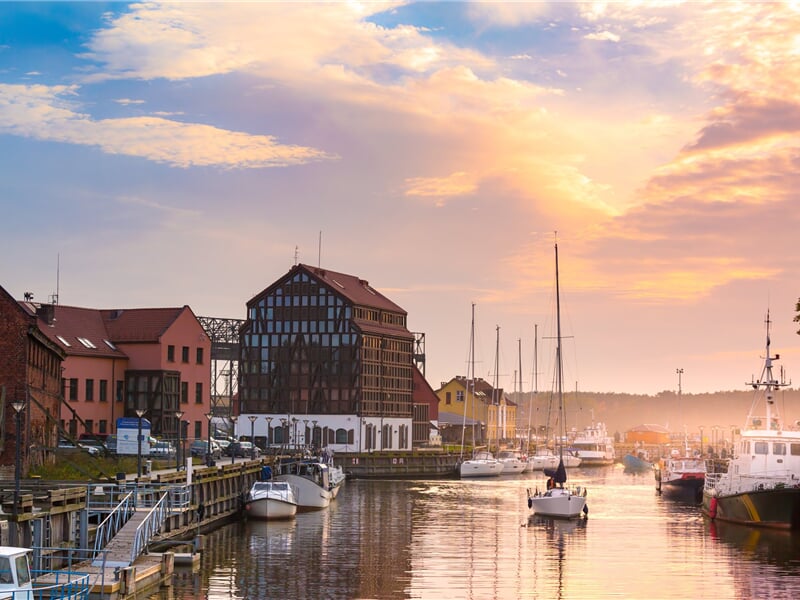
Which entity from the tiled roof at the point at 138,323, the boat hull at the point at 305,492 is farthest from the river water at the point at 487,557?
the tiled roof at the point at 138,323

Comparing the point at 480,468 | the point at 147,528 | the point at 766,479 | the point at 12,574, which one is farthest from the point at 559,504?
the point at 480,468

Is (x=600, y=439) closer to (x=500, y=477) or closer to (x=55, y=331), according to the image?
(x=500, y=477)

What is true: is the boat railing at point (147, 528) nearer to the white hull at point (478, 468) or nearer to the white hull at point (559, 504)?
the white hull at point (559, 504)

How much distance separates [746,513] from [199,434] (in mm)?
54932

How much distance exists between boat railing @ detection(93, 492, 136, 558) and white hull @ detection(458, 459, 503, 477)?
293 feet

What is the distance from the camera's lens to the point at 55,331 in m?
96.8

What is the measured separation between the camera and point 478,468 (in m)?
137

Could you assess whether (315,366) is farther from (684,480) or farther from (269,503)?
(269,503)

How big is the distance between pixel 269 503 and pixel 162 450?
13.3 m

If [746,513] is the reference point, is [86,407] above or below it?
above

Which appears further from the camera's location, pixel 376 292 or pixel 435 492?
pixel 376 292

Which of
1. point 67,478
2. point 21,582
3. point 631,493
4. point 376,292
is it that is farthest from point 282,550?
point 376,292

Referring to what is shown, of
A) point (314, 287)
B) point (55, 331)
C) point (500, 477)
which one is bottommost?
point (500, 477)

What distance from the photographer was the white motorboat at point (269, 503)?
7344cm
